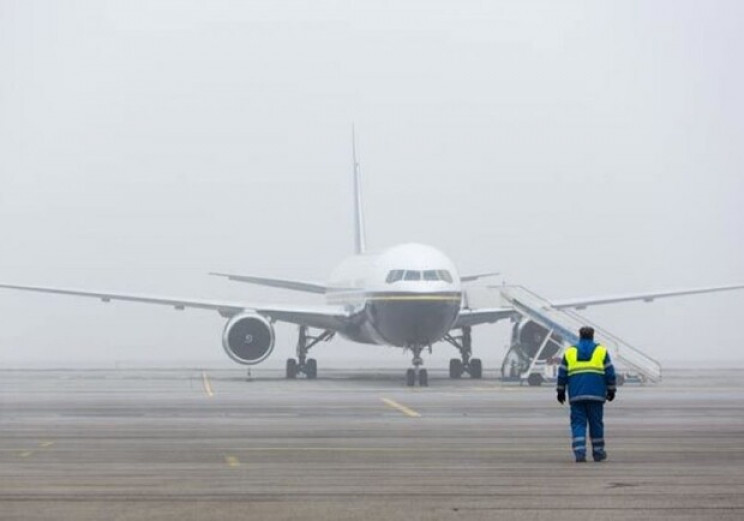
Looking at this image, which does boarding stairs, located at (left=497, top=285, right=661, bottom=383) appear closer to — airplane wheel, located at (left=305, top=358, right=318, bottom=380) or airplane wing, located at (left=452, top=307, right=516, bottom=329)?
airplane wing, located at (left=452, top=307, right=516, bottom=329)

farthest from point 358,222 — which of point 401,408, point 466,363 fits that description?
point 401,408

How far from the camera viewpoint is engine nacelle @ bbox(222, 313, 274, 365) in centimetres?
6275

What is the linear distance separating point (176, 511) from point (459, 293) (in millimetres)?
41551

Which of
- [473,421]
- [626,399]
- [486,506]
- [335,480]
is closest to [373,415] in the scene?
[473,421]

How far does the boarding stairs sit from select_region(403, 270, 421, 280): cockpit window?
4.64m

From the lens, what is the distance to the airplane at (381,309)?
58812mm

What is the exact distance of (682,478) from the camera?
22.2 m

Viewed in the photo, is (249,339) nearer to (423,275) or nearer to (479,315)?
(423,275)

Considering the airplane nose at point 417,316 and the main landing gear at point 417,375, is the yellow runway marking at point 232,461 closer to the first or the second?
the main landing gear at point 417,375

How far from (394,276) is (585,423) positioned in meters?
33.8

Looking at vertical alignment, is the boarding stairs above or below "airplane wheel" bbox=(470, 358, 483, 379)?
above

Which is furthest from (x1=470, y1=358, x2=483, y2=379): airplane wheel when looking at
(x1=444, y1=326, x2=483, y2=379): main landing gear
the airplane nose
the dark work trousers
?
the dark work trousers

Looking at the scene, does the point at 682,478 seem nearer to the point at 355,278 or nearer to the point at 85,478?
the point at 85,478

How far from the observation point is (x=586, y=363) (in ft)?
87.1
